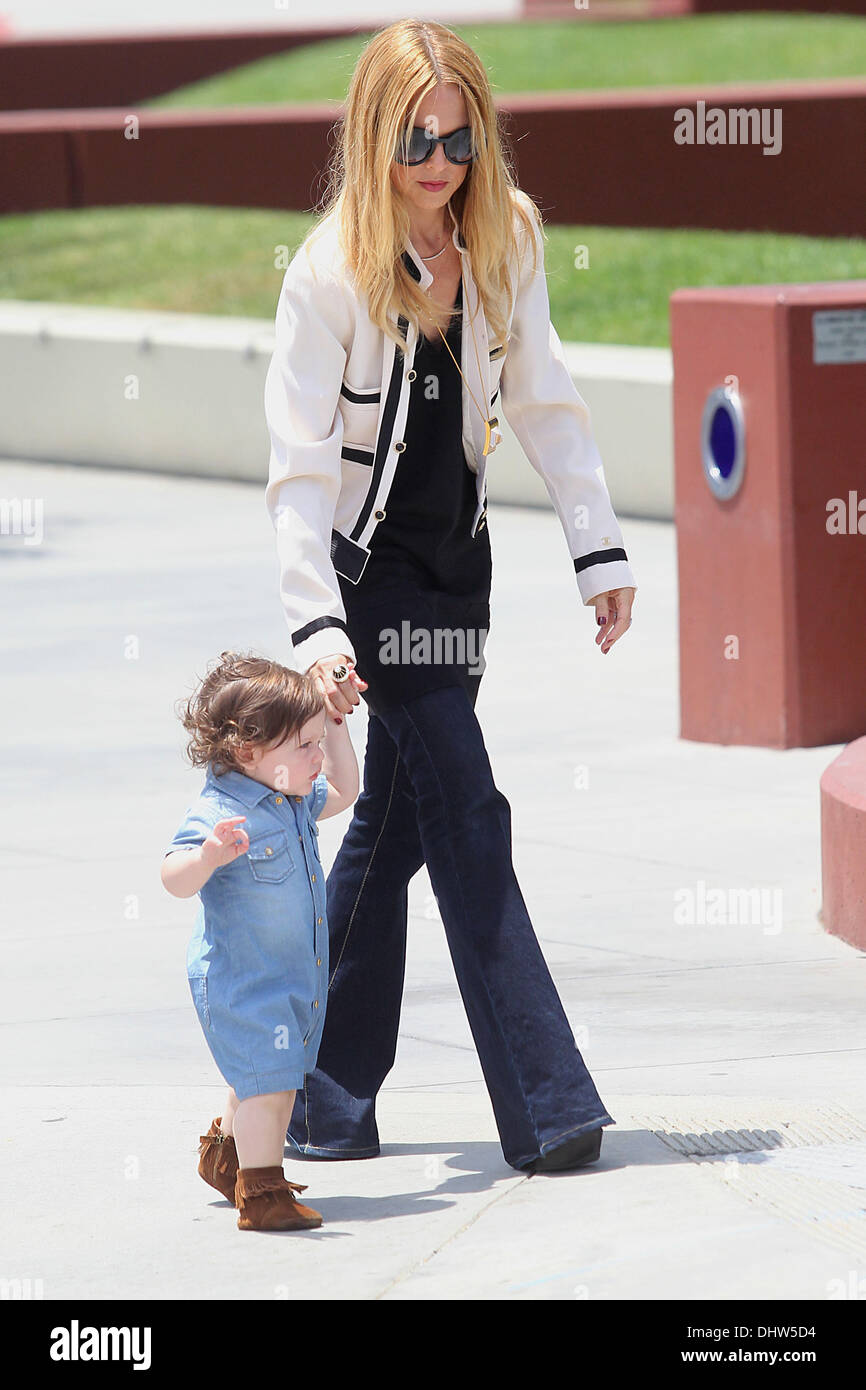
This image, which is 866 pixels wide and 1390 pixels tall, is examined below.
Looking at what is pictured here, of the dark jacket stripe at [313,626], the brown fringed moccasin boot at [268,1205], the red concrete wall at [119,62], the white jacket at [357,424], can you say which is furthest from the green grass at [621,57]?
the brown fringed moccasin boot at [268,1205]

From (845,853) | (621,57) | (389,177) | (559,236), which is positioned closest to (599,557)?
(389,177)

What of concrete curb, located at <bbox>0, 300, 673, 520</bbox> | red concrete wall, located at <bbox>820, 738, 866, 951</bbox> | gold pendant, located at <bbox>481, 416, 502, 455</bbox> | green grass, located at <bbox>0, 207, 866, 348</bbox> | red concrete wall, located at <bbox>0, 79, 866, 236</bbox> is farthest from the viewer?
red concrete wall, located at <bbox>0, 79, 866, 236</bbox>

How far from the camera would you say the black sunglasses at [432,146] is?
13.5 ft

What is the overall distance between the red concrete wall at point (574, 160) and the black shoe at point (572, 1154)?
15.4m

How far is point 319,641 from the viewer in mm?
4066

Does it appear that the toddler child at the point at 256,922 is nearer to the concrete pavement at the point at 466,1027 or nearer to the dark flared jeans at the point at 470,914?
the concrete pavement at the point at 466,1027

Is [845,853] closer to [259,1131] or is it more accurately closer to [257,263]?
[259,1131]

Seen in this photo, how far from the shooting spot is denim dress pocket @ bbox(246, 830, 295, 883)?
400 centimetres

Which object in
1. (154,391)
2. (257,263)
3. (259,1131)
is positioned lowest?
(259,1131)

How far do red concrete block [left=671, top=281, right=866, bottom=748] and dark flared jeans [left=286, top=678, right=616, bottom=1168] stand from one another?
12.1 feet

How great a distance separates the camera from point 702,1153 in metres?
4.26

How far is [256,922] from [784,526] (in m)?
4.19

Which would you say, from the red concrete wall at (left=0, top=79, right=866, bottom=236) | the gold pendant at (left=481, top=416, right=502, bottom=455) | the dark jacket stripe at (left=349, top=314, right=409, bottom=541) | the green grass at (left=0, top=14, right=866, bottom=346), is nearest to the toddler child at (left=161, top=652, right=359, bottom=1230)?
the dark jacket stripe at (left=349, top=314, right=409, bottom=541)

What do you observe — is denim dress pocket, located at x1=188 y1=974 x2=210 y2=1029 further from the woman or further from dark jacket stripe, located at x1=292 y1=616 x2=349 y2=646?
dark jacket stripe, located at x1=292 y1=616 x2=349 y2=646
